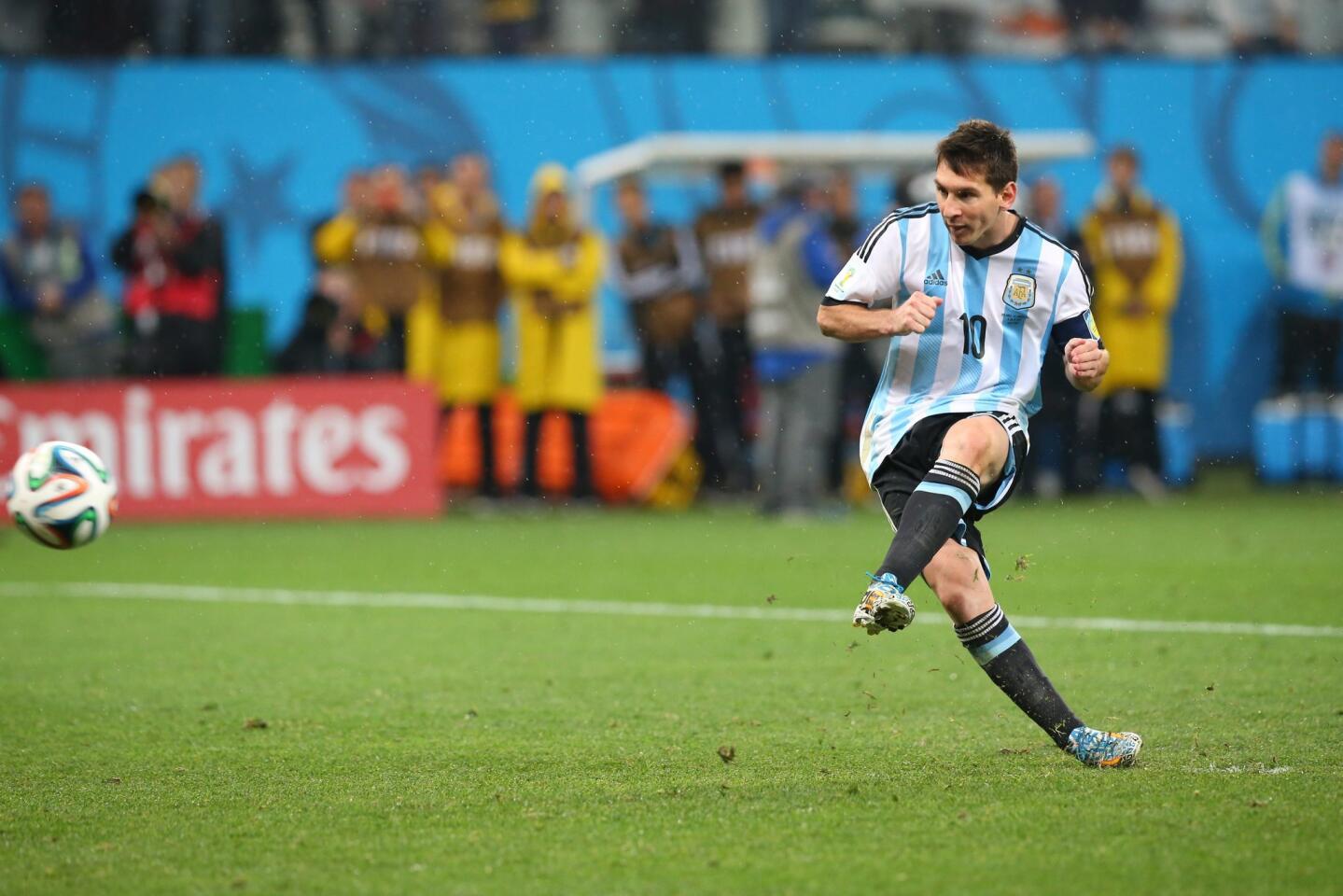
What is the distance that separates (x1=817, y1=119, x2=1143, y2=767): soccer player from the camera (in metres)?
5.19

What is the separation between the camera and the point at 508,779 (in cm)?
510

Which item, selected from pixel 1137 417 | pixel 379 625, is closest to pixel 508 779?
pixel 379 625

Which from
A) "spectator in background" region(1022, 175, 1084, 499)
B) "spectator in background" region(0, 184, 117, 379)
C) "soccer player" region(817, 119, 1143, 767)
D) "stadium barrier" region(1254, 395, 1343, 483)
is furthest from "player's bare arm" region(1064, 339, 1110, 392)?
"stadium barrier" region(1254, 395, 1343, 483)

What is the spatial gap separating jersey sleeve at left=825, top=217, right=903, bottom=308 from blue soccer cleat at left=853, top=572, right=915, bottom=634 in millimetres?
1031

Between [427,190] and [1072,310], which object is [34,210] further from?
[1072,310]

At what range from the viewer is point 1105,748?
5133 mm

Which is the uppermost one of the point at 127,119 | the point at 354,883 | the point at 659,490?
the point at 127,119

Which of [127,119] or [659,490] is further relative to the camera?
[127,119]

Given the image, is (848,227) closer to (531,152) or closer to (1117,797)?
(531,152)

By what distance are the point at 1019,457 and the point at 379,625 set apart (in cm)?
408

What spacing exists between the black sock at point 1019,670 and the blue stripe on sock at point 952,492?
0.37 meters

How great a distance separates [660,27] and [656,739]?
14463 mm

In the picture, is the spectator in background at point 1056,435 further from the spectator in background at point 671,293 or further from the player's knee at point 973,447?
the player's knee at point 973,447

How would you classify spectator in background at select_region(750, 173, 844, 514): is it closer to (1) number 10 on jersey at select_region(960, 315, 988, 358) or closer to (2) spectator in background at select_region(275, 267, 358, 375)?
(2) spectator in background at select_region(275, 267, 358, 375)
